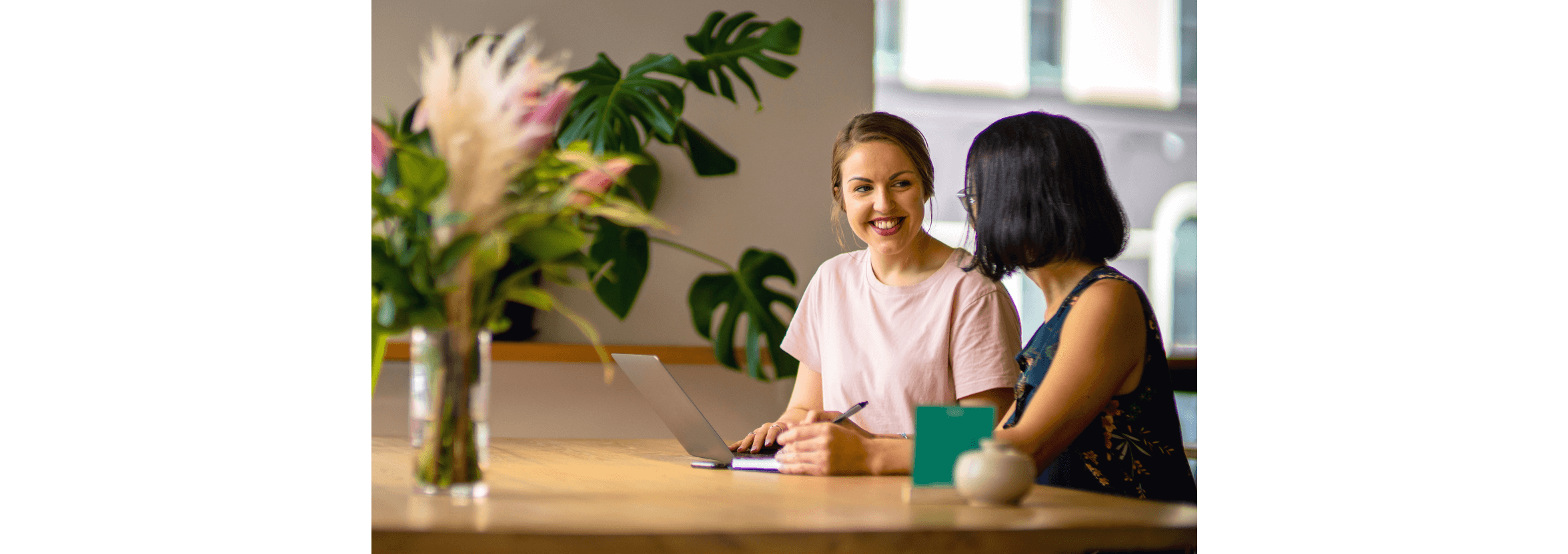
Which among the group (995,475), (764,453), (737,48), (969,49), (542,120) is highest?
(969,49)

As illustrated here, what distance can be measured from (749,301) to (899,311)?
0.34 m

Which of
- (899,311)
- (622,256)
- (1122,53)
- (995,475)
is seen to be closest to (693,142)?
(622,256)

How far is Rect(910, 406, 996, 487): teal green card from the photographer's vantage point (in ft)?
3.06

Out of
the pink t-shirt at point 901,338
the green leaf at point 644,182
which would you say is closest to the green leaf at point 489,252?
the pink t-shirt at point 901,338

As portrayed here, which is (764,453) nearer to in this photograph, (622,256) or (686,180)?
(622,256)

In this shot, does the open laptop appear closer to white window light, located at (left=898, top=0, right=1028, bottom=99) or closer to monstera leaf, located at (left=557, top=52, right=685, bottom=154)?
monstera leaf, located at (left=557, top=52, right=685, bottom=154)

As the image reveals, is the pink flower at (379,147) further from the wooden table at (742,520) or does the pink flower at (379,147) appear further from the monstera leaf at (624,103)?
the monstera leaf at (624,103)

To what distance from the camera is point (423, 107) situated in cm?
85

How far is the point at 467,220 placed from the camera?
81 cm

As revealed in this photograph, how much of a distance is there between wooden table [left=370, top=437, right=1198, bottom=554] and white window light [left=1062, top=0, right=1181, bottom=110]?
8.34ft

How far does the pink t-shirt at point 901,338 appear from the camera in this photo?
171 cm
